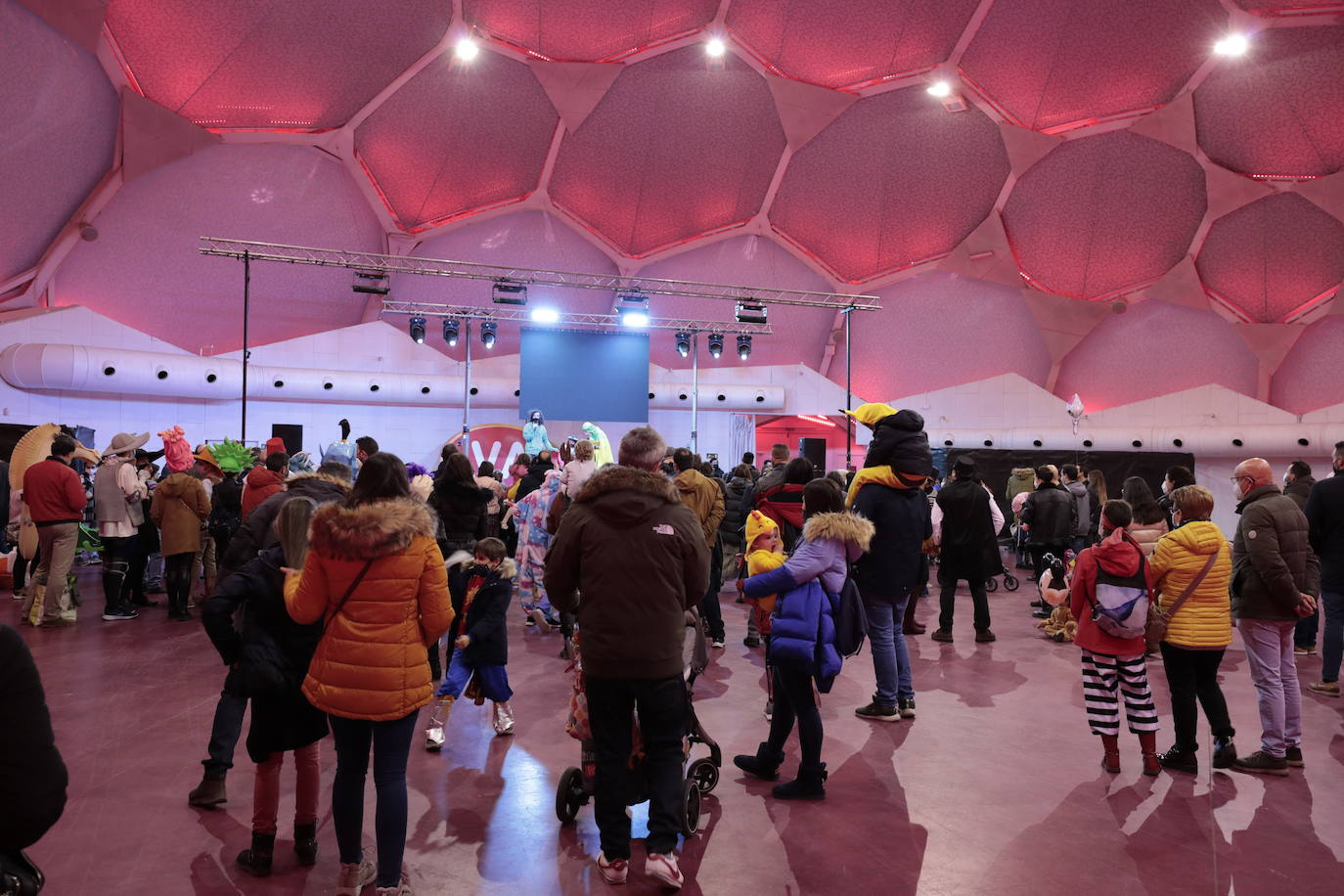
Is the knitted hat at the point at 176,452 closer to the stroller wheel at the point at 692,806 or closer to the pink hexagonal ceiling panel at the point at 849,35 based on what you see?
the stroller wheel at the point at 692,806

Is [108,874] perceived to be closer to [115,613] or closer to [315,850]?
[315,850]

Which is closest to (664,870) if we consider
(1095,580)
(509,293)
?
(1095,580)

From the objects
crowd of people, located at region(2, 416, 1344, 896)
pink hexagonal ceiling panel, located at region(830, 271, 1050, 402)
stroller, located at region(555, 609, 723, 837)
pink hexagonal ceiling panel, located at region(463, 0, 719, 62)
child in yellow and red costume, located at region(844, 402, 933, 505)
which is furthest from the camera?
pink hexagonal ceiling panel, located at region(830, 271, 1050, 402)

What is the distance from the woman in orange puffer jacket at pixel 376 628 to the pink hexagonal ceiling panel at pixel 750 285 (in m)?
15.2

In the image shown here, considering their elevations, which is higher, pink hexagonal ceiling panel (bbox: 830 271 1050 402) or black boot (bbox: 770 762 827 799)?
pink hexagonal ceiling panel (bbox: 830 271 1050 402)

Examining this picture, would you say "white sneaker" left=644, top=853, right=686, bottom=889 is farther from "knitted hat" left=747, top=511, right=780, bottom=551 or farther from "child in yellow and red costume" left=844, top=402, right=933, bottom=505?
"child in yellow and red costume" left=844, top=402, right=933, bottom=505

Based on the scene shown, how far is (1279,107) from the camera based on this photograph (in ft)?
48.0

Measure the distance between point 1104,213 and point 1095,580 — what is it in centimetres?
1499

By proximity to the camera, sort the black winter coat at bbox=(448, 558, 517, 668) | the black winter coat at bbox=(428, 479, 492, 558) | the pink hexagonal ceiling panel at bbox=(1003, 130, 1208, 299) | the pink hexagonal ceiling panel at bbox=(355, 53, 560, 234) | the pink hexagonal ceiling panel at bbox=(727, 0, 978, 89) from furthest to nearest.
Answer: the pink hexagonal ceiling panel at bbox=(1003, 130, 1208, 299), the pink hexagonal ceiling panel at bbox=(355, 53, 560, 234), the pink hexagonal ceiling panel at bbox=(727, 0, 978, 89), the black winter coat at bbox=(428, 479, 492, 558), the black winter coat at bbox=(448, 558, 517, 668)

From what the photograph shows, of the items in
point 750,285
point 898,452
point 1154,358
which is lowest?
point 898,452

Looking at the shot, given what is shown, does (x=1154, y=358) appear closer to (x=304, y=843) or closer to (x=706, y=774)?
(x=706, y=774)

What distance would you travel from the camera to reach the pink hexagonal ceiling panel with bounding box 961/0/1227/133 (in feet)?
46.4

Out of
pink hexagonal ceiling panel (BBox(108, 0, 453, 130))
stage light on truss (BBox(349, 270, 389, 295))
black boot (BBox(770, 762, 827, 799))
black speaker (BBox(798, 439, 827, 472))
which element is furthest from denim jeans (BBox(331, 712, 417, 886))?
black speaker (BBox(798, 439, 827, 472))

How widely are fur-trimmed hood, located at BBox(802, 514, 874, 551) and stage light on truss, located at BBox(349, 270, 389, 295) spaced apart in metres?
11.5
